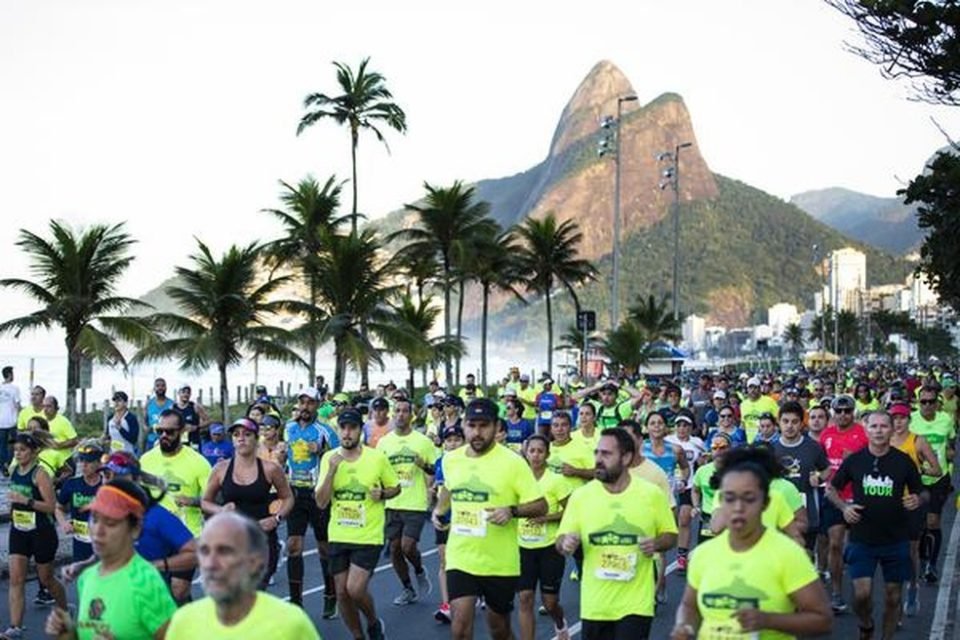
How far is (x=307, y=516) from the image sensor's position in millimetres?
12492

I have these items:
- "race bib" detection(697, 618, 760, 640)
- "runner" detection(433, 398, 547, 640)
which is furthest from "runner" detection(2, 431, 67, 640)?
"race bib" detection(697, 618, 760, 640)

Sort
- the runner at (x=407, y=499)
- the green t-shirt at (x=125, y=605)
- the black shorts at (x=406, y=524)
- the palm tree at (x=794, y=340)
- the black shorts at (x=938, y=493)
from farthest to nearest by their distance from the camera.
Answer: the palm tree at (x=794, y=340) → the black shorts at (x=938, y=493) → the black shorts at (x=406, y=524) → the runner at (x=407, y=499) → the green t-shirt at (x=125, y=605)

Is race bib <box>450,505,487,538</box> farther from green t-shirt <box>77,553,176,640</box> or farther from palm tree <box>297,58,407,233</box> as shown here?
palm tree <box>297,58,407,233</box>

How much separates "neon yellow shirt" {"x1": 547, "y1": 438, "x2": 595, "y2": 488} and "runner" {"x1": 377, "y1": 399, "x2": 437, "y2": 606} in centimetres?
186

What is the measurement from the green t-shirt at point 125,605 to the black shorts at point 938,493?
10113 millimetres

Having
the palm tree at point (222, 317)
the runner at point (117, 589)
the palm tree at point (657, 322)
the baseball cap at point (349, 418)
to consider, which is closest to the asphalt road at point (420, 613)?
the baseball cap at point (349, 418)

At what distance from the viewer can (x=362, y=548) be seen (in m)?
10.1

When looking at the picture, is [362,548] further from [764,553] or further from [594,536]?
[764,553]

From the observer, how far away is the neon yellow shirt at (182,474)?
1012 centimetres

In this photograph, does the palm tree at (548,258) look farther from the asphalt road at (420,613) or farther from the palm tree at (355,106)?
the asphalt road at (420,613)

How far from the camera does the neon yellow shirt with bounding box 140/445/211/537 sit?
33.2 feet

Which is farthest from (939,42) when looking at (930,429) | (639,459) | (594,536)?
(594,536)

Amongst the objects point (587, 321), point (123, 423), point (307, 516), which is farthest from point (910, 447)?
point (587, 321)

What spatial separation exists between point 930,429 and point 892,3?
15.1 feet
